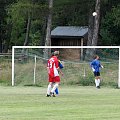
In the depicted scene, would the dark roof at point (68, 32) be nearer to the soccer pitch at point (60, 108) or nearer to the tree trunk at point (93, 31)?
the tree trunk at point (93, 31)

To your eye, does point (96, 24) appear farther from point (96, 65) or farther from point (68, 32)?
point (68, 32)

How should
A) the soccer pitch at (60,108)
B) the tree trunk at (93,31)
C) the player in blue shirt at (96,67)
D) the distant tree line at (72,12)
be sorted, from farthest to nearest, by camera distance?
the distant tree line at (72,12)
the tree trunk at (93,31)
the player in blue shirt at (96,67)
the soccer pitch at (60,108)

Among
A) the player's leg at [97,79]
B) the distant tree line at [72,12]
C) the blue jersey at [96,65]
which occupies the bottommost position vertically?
the player's leg at [97,79]

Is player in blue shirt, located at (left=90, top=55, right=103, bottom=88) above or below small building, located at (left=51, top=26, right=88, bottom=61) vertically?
below

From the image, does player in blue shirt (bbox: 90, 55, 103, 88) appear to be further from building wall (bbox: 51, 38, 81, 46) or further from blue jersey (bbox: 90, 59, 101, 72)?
building wall (bbox: 51, 38, 81, 46)

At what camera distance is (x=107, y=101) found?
66.5ft

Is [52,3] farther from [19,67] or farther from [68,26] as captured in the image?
[68,26]

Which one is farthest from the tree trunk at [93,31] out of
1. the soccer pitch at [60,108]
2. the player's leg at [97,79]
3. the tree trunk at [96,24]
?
the soccer pitch at [60,108]

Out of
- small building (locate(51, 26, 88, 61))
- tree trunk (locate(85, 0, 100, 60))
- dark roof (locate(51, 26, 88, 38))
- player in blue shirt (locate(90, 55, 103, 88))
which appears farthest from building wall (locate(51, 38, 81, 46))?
player in blue shirt (locate(90, 55, 103, 88))

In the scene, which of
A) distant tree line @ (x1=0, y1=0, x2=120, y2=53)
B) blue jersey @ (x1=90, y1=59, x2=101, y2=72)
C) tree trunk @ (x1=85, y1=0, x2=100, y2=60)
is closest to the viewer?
blue jersey @ (x1=90, y1=59, x2=101, y2=72)

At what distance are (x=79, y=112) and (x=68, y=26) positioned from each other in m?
56.5

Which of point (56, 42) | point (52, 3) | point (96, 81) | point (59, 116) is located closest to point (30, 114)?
point (59, 116)

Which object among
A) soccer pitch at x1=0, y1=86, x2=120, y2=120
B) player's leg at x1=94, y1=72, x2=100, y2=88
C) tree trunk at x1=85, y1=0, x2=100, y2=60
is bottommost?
soccer pitch at x1=0, y1=86, x2=120, y2=120

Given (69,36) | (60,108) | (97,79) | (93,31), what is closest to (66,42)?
(69,36)
